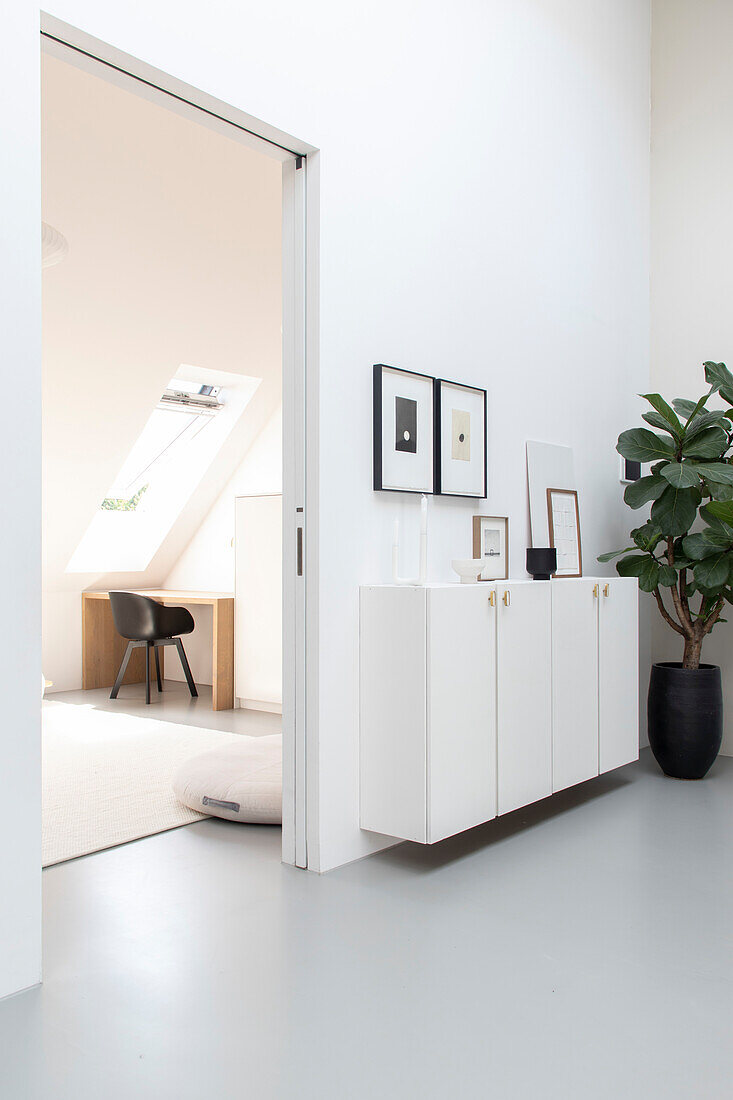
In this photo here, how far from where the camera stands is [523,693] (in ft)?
10.1

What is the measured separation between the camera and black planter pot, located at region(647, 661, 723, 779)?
3818 millimetres

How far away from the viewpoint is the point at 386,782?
106 inches

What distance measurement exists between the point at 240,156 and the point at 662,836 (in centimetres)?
332

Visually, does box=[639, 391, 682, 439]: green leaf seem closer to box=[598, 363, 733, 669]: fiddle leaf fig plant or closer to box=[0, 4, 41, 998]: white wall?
box=[598, 363, 733, 669]: fiddle leaf fig plant

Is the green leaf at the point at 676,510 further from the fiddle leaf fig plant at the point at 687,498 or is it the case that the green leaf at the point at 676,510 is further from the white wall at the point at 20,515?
the white wall at the point at 20,515

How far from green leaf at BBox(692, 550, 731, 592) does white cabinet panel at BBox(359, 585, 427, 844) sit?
160 cm

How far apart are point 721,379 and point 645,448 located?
1.50 ft

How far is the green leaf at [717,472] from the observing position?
3.61 m

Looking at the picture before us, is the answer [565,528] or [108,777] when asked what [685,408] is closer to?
[565,528]

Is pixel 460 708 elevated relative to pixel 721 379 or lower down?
lower down

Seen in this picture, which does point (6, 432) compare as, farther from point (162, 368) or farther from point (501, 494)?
point (162, 368)

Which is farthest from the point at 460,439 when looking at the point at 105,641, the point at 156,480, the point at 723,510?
the point at 105,641

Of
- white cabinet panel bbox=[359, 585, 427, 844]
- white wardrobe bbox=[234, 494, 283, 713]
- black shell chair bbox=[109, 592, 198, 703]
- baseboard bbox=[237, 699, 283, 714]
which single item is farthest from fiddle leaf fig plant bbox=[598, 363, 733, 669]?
black shell chair bbox=[109, 592, 198, 703]

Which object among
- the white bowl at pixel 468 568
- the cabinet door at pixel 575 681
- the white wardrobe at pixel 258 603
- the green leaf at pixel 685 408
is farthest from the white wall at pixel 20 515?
the white wardrobe at pixel 258 603
